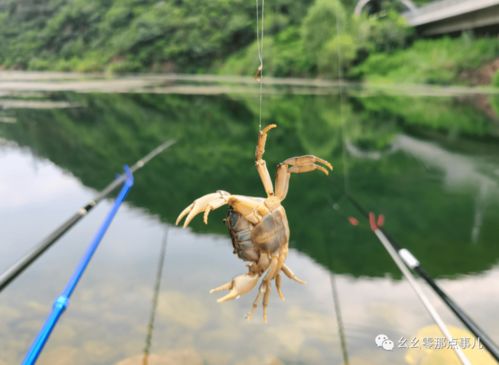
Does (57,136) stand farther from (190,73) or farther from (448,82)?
(190,73)

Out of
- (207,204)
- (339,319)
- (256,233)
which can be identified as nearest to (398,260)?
(339,319)

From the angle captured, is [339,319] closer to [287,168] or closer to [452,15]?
[287,168]

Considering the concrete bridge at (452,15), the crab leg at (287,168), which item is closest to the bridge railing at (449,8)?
the concrete bridge at (452,15)

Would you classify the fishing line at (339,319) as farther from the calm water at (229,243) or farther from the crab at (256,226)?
the crab at (256,226)

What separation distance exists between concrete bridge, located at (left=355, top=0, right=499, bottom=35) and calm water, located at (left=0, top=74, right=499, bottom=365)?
48.3 feet

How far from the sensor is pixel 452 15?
37.2 metres

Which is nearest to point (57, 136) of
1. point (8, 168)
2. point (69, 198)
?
point (8, 168)

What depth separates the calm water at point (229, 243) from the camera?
6.22 meters

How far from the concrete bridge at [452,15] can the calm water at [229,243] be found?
14725 millimetres

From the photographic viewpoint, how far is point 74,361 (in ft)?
18.8

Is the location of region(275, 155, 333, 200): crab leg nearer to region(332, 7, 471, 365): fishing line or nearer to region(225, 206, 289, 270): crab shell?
region(225, 206, 289, 270): crab shell

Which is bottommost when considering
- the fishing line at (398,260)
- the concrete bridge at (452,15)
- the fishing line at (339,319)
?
the fishing line at (339,319)

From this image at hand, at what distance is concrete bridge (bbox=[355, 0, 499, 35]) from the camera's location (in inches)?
1321

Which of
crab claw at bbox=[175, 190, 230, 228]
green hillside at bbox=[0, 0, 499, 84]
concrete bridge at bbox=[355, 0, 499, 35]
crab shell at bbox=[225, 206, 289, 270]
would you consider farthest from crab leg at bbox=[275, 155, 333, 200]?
concrete bridge at bbox=[355, 0, 499, 35]
